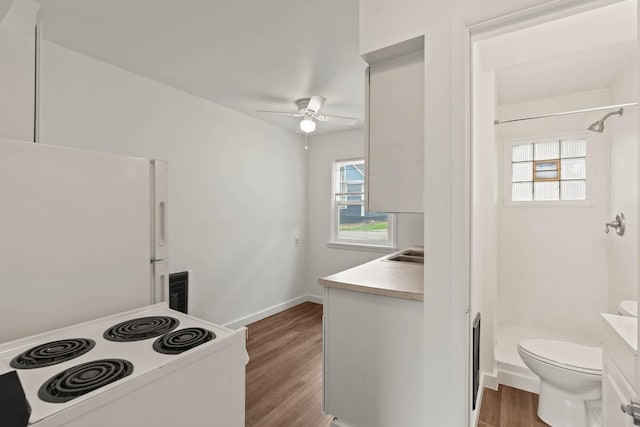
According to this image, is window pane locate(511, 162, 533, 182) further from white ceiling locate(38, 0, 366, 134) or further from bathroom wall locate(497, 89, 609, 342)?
white ceiling locate(38, 0, 366, 134)

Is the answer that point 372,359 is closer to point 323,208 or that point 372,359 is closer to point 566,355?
point 566,355

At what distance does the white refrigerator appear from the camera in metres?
1.02

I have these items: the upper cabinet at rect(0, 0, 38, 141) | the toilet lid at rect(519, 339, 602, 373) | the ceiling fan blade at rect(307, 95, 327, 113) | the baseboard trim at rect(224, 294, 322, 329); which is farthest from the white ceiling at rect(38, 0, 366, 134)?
the baseboard trim at rect(224, 294, 322, 329)

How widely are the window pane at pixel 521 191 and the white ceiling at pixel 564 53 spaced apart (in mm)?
855

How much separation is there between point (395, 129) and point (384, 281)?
33.8 inches

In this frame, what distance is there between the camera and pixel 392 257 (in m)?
2.67

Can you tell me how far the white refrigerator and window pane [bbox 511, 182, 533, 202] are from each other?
10.8 ft

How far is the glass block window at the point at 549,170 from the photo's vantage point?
2762 millimetres

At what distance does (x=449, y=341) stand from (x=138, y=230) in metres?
1.49

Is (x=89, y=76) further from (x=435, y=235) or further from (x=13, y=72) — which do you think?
(x=435, y=235)

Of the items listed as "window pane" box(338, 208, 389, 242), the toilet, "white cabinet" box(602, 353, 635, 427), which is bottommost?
the toilet

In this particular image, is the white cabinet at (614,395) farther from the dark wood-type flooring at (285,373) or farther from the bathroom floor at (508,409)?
the dark wood-type flooring at (285,373)

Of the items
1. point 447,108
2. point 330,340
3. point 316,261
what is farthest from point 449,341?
point 316,261

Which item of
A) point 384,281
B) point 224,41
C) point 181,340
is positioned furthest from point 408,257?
point 224,41
